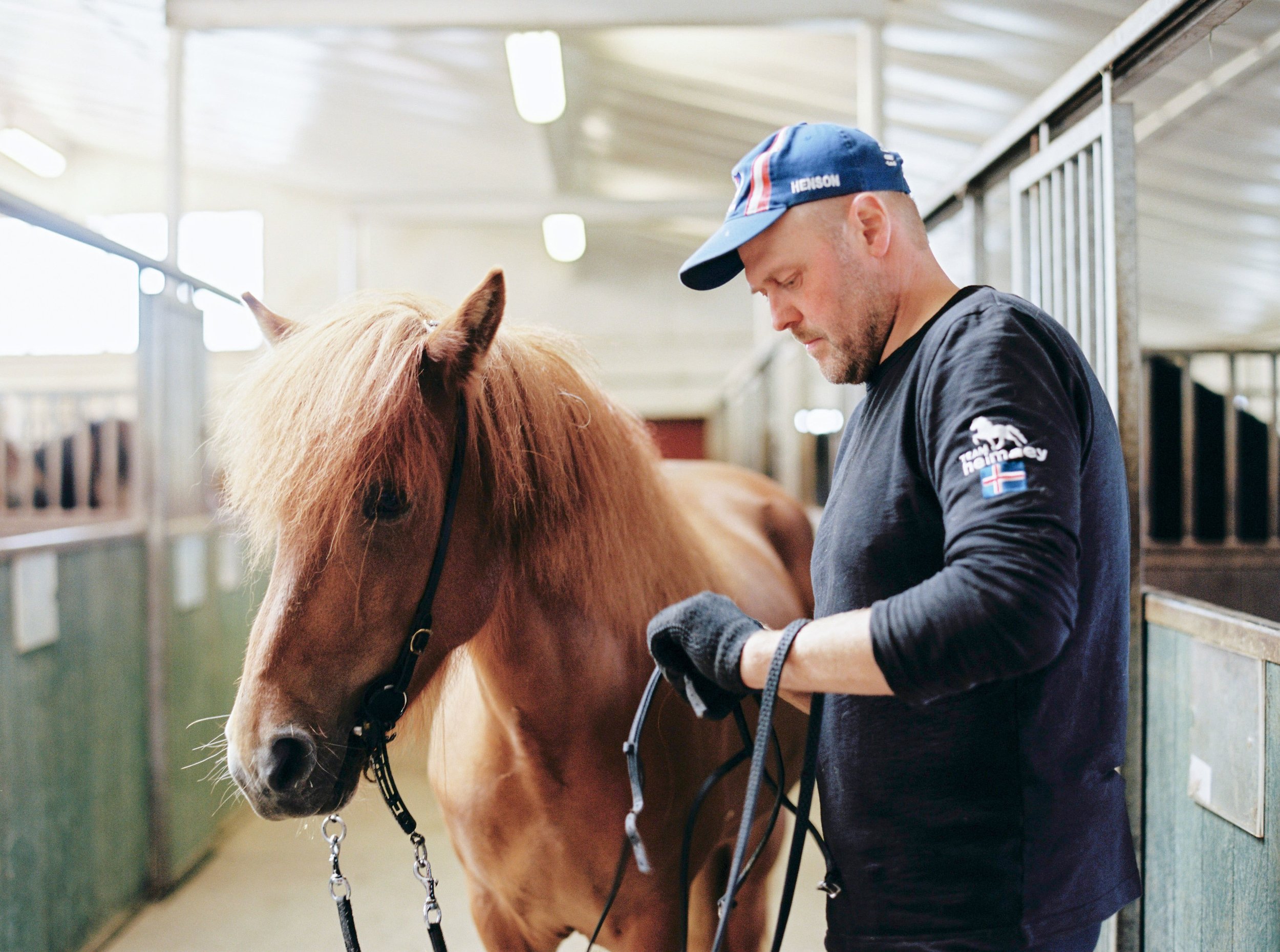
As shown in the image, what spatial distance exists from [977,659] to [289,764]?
72 cm

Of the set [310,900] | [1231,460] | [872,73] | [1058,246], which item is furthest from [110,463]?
[1231,460]

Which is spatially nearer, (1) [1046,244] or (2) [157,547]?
(1) [1046,244]

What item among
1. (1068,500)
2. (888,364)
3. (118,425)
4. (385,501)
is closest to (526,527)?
(385,501)

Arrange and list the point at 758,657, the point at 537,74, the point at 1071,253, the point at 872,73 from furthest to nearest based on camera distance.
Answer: the point at 537,74, the point at 872,73, the point at 1071,253, the point at 758,657

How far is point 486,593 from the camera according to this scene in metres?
1.05

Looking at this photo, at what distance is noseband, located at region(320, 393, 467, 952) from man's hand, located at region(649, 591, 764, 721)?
288mm

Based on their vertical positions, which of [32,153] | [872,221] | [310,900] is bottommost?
[310,900]

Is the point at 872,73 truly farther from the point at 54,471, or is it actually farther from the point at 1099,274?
the point at 54,471

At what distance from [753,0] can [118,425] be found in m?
5.69

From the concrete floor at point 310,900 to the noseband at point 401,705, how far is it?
2.99 feet

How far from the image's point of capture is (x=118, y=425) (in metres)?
6.07

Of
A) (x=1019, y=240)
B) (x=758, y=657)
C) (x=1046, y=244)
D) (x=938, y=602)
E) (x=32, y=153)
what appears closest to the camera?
(x=938, y=602)

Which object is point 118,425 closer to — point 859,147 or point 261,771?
point 261,771

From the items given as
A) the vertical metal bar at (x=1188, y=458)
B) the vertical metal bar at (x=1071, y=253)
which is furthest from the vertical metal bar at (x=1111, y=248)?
the vertical metal bar at (x=1188, y=458)
